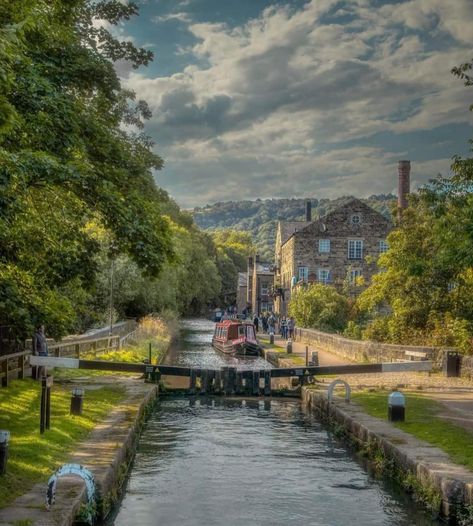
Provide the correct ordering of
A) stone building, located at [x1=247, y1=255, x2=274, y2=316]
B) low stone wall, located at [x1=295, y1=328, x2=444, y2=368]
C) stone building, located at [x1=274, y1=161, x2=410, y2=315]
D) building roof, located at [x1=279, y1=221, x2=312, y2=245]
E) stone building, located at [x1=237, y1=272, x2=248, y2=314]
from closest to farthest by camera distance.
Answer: low stone wall, located at [x1=295, y1=328, x2=444, y2=368] < stone building, located at [x1=274, y1=161, x2=410, y2=315] < building roof, located at [x1=279, y1=221, x2=312, y2=245] < stone building, located at [x1=247, y1=255, x2=274, y2=316] < stone building, located at [x1=237, y1=272, x2=248, y2=314]

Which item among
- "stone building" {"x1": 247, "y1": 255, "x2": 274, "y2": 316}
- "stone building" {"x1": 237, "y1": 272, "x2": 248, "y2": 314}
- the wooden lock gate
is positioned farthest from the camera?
"stone building" {"x1": 237, "y1": 272, "x2": 248, "y2": 314}

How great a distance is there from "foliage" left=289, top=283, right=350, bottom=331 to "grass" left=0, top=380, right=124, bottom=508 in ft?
87.5

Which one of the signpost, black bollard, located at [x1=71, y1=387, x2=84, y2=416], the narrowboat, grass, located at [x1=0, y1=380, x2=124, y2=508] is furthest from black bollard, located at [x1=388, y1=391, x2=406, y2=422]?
the narrowboat

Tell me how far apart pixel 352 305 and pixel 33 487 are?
38668mm

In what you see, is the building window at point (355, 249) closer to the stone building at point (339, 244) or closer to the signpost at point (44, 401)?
the stone building at point (339, 244)

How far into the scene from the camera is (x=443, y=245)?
2159 centimetres

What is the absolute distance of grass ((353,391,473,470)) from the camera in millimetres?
12945

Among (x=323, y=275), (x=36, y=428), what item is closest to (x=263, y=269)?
(x=323, y=275)

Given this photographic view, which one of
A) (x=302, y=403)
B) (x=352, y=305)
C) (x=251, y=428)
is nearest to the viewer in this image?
(x=251, y=428)

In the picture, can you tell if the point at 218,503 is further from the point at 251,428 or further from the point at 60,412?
the point at 251,428

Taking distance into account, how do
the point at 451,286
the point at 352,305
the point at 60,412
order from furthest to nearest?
the point at 352,305
the point at 451,286
the point at 60,412

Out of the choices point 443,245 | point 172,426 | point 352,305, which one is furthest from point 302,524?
point 352,305

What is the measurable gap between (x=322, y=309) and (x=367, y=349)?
695 inches

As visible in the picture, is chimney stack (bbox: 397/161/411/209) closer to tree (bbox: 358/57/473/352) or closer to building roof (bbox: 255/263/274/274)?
tree (bbox: 358/57/473/352)
